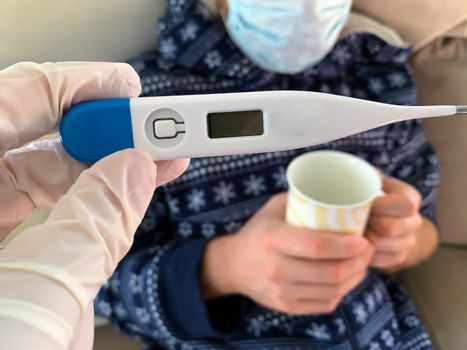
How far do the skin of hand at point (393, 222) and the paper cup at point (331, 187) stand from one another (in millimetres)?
116

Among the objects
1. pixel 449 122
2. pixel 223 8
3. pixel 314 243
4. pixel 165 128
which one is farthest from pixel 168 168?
pixel 449 122

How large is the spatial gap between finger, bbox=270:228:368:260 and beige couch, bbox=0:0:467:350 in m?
0.27

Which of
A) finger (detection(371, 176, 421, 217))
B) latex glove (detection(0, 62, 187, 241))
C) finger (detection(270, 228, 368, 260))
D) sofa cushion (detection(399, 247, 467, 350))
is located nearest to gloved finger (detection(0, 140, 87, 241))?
latex glove (detection(0, 62, 187, 241))

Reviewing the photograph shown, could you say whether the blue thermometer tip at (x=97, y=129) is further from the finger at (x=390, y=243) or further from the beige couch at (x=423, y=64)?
the finger at (x=390, y=243)

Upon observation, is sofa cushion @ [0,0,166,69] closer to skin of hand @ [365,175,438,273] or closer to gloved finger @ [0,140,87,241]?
gloved finger @ [0,140,87,241]

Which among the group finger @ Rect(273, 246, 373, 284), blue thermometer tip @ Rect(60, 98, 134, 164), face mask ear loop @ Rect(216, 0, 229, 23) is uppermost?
blue thermometer tip @ Rect(60, 98, 134, 164)

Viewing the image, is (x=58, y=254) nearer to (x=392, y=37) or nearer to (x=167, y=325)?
(x=167, y=325)

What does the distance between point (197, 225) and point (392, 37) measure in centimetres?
37

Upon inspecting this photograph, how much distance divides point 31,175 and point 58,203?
0.08 m

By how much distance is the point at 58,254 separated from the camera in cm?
36

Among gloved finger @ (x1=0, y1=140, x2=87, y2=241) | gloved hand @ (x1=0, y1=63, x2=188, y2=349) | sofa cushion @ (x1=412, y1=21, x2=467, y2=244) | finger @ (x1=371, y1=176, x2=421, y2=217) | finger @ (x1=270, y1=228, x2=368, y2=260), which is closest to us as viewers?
gloved hand @ (x1=0, y1=63, x2=188, y2=349)

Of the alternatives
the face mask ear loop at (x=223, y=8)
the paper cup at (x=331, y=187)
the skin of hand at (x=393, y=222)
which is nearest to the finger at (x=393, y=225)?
the skin of hand at (x=393, y=222)

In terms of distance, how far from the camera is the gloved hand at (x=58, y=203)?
33cm

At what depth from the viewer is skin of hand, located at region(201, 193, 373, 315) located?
623 millimetres
